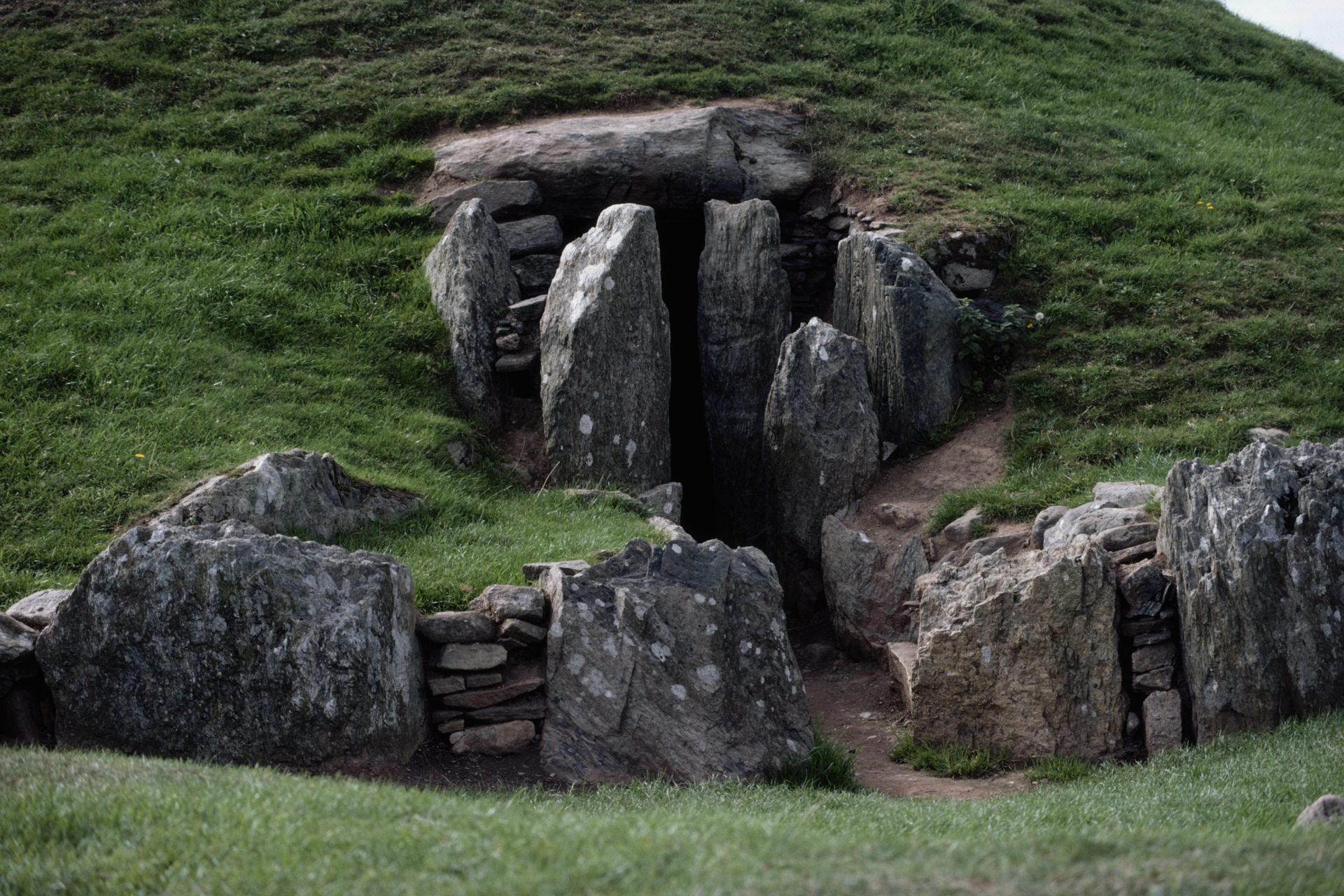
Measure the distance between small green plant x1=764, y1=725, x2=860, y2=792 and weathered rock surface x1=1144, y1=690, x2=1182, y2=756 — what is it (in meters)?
2.22

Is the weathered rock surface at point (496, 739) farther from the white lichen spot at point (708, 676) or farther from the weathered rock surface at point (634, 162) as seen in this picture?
the weathered rock surface at point (634, 162)

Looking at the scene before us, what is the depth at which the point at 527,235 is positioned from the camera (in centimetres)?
1497

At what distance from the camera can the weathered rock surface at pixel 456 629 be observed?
7.95 m

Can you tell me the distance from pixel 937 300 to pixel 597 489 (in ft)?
16.2

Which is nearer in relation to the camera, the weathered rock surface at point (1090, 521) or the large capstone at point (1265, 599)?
the large capstone at point (1265, 599)

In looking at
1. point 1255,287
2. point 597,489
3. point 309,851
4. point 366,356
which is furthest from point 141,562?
point 1255,287

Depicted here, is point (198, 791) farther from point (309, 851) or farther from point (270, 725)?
point (270, 725)

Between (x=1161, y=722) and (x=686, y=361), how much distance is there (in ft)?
32.1

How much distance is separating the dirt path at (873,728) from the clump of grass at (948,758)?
0.07 meters

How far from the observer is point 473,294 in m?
13.5

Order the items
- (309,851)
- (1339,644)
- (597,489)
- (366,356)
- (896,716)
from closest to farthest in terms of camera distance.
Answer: (309,851) < (1339,644) < (896,716) < (597,489) < (366,356)

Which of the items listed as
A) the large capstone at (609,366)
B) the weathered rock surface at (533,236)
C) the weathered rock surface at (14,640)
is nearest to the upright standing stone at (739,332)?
the large capstone at (609,366)

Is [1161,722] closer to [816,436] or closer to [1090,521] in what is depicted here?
[1090,521]

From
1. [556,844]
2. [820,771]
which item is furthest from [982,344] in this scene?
[556,844]
